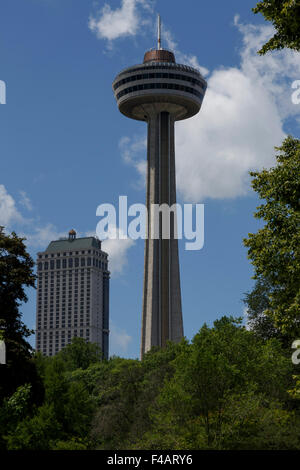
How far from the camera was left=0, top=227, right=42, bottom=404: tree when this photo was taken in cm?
5306

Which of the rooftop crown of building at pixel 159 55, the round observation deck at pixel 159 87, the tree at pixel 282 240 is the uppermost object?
the rooftop crown of building at pixel 159 55

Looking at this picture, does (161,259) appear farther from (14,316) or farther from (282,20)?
(282,20)

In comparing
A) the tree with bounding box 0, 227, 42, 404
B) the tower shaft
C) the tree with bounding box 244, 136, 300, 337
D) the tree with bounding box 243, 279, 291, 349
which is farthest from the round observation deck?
the tree with bounding box 244, 136, 300, 337

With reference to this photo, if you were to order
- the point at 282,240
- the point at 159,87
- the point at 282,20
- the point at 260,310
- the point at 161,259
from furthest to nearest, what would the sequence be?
the point at 159,87, the point at 161,259, the point at 260,310, the point at 282,240, the point at 282,20

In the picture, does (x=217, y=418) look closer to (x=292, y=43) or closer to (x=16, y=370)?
(x=16, y=370)

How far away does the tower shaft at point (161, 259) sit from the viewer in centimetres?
16012

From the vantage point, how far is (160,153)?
170250 mm

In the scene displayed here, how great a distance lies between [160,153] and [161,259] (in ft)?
80.3

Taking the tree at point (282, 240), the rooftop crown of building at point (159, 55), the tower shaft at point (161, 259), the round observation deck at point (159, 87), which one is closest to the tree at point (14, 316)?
the tree at point (282, 240)

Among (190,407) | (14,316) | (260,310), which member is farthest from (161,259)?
(190,407)

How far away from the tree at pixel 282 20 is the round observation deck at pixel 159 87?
453 feet

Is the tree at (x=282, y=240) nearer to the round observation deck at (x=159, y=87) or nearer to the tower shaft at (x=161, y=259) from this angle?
the tower shaft at (x=161, y=259)
